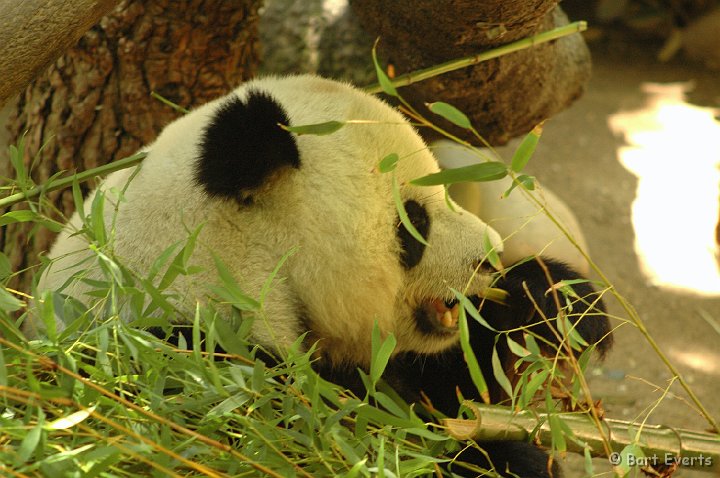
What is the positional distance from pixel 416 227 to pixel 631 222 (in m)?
2.65

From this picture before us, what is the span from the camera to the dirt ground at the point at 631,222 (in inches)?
113

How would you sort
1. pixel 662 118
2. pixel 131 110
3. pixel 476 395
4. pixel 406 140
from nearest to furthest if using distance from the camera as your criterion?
1. pixel 406 140
2. pixel 476 395
3. pixel 131 110
4. pixel 662 118

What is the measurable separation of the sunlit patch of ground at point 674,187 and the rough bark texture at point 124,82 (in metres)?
2.22

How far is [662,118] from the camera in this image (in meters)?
4.84

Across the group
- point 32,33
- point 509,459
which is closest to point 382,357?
point 509,459

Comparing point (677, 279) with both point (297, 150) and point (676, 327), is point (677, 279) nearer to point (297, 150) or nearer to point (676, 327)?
point (676, 327)

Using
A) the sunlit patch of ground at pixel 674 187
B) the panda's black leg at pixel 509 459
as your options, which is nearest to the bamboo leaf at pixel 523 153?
the panda's black leg at pixel 509 459

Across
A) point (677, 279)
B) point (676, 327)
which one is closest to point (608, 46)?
point (677, 279)

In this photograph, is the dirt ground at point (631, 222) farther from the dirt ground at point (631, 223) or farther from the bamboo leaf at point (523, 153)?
the bamboo leaf at point (523, 153)

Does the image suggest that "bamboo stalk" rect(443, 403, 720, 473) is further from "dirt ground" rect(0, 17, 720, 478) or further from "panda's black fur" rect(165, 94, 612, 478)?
"dirt ground" rect(0, 17, 720, 478)

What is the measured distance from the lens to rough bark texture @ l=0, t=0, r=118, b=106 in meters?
1.46

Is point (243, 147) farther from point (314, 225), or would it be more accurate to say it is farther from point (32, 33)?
point (32, 33)

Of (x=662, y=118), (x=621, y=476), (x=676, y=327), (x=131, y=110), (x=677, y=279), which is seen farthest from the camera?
(x=662, y=118)

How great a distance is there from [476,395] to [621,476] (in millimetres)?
709
